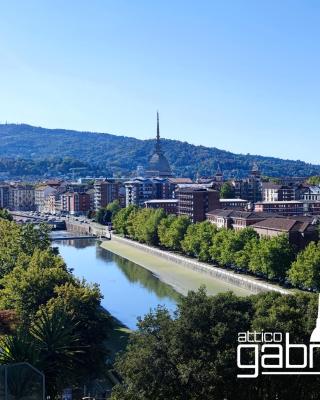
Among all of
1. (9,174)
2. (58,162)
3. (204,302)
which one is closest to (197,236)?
(204,302)

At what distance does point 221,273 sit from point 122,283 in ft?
18.3

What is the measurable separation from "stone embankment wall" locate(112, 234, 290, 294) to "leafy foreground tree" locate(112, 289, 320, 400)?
45.6 ft

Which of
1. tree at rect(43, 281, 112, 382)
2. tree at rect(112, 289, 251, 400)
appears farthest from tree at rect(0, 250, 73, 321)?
tree at rect(112, 289, 251, 400)

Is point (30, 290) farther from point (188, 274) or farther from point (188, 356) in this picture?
point (188, 274)

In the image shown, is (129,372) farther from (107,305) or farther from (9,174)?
(9,174)

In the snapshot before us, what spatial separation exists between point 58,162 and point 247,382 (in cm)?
17807

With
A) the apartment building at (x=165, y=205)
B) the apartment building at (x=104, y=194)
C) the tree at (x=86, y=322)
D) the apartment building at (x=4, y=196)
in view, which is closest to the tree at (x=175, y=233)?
the apartment building at (x=165, y=205)

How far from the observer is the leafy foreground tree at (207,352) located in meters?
12.7

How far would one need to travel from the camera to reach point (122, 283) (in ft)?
127

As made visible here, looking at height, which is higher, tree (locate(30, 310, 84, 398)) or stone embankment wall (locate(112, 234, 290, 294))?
tree (locate(30, 310, 84, 398))

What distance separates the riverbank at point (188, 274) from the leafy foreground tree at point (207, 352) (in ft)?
53.9

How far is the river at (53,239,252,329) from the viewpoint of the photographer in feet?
101

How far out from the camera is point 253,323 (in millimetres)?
13492

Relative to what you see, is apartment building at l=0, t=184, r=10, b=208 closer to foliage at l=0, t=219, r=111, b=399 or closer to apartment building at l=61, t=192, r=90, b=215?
apartment building at l=61, t=192, r=90, b=215
